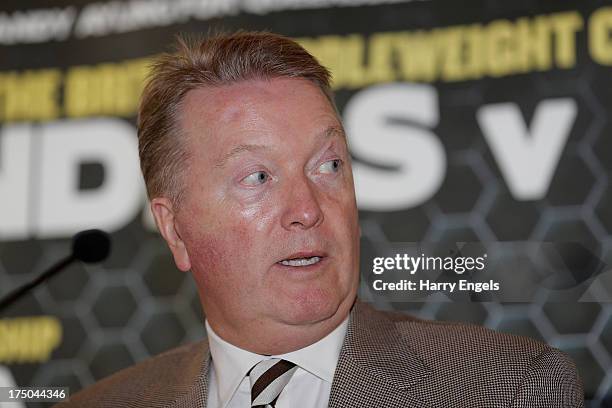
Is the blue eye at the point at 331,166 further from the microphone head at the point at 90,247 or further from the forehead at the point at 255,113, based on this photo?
the microphone head at the point at 90,247

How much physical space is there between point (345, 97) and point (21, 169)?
3.39ft

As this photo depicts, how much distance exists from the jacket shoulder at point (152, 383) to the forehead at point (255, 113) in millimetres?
417

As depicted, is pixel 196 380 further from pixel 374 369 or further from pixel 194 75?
pixel 194 75

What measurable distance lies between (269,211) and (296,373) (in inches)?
11.4

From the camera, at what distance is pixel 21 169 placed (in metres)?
2.67

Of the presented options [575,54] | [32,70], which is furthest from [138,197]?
[575,54]

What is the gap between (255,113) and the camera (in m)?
1.45

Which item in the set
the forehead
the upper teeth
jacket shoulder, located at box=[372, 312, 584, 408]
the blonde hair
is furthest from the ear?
jacket shoulder, located at box=[372, 312, 584, 408]

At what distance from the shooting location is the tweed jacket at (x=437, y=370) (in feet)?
4.41

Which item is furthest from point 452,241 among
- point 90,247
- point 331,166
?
point 90,247

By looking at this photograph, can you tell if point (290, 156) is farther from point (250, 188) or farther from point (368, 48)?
point (368, 48)

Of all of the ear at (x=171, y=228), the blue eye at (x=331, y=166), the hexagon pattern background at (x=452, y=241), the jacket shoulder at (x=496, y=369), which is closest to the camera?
the jacket shoulder at (x=496, y=369)

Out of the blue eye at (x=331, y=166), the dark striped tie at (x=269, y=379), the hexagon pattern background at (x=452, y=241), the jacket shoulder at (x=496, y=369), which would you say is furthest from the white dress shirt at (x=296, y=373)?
the hexagon pattern background at (x=452, y=241)

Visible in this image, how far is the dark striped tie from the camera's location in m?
1.44
